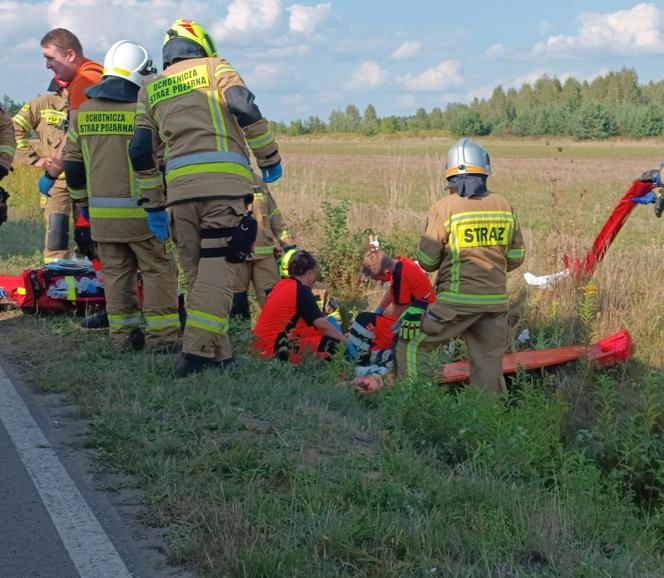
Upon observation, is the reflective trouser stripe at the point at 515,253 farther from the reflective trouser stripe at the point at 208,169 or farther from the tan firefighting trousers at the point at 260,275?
Answer: the tan firefighting trousers at the point at 260,275

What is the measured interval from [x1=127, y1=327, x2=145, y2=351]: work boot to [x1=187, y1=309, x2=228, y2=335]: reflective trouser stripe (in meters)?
0.90

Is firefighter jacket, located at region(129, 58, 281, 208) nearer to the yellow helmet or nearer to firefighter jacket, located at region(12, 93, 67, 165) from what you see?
the yellow helmet

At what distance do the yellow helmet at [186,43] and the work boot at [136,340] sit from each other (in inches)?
74.4

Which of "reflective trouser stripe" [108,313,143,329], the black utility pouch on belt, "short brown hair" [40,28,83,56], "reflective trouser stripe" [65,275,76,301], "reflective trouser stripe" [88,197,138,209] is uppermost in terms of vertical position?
"short brown hair" [40,28,83,56]

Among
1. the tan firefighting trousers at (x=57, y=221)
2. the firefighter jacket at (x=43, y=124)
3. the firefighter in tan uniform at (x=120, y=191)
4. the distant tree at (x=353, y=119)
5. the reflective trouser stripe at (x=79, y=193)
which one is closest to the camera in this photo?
the firefighter in tan uniform at (x=120, y=191)

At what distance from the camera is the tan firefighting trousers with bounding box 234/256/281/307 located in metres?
8.52

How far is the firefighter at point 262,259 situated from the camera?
837cm

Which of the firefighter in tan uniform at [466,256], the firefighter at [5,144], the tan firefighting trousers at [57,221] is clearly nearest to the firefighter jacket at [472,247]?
the firefighter in tan uniform at [466,256]

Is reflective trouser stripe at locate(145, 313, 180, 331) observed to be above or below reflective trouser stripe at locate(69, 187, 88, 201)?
below

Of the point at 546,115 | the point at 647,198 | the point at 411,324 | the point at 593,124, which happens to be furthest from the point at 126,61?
the point at 546,115

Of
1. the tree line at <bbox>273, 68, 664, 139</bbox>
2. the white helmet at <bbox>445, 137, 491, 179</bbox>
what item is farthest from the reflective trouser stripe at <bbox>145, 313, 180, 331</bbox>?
the tree line at <bbox>273, 68, 664, 139</bbox>

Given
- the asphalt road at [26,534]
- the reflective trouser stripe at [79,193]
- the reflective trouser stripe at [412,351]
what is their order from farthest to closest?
the reflective trouser stripe at [79,193]
the reflective trouser stripe at [412,351]
the asphalt road at [26,534]

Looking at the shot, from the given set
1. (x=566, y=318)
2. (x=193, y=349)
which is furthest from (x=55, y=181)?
(x=566, y=318)

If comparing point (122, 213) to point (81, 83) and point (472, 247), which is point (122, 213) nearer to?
point (81, 83)
